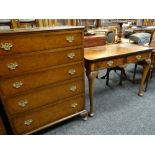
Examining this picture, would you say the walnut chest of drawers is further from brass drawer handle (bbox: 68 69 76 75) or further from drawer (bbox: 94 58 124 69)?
drawer (bbox: 94 58 124 69)

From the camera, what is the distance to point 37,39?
48.7 inches

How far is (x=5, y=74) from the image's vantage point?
1.20 metres

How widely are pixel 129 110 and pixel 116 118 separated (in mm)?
286

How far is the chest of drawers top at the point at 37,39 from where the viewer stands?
112 centimetres

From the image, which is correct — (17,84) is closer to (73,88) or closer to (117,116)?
(73,88)

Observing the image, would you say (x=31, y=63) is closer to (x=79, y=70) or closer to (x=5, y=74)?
(x=5, y=74)

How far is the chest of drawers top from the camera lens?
3.69ft

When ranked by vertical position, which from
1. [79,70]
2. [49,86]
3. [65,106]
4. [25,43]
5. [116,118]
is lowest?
[116,118]

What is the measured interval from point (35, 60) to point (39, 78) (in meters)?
0.19

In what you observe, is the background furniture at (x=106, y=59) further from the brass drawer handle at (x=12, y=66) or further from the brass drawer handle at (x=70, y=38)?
the brass drawer handle at (x=12, y=66)

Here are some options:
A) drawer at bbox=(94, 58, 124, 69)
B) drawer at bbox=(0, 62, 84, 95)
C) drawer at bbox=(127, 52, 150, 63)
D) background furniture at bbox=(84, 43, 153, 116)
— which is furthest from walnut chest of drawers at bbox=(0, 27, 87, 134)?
drawer at bbox=(127, 52, 150, 63)

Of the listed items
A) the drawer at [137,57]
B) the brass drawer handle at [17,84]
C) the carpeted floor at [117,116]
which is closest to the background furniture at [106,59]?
the drawer at [137,57]

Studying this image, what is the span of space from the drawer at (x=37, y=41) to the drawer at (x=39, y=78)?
24 cm
